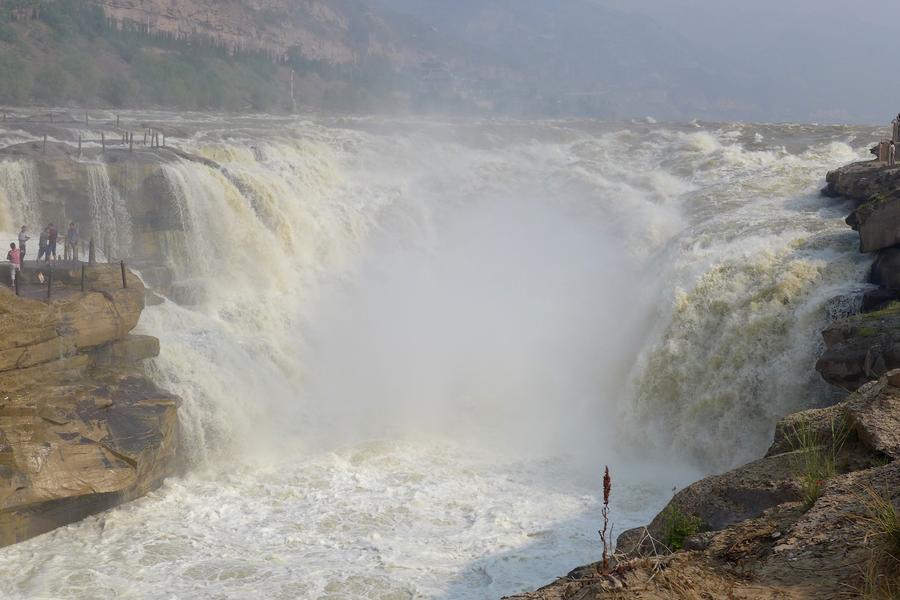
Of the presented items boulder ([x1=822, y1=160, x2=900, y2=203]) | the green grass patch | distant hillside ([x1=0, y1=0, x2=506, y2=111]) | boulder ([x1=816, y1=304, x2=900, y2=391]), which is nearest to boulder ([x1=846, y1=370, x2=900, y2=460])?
the green grass patch

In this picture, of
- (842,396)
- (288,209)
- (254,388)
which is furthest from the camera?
(288,209)

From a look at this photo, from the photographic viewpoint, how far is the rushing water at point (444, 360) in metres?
11.0

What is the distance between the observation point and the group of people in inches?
540

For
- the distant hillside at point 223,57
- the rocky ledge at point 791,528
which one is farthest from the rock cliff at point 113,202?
the distant hillside at point 223,57

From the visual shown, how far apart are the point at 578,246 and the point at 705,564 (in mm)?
18419

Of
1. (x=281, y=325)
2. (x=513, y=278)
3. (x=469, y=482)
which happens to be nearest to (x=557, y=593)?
(x=469, y=482)

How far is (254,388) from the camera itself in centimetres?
1602

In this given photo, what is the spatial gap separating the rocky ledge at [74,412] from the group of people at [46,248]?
19.2 inches

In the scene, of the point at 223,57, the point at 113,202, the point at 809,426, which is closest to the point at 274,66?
the point at 223,57

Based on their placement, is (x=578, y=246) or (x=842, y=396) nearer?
(x=842, y=396)

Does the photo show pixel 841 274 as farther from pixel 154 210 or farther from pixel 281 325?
pixel 154 210

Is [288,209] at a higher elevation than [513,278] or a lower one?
higher

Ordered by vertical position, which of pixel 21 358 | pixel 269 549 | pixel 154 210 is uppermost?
pixel 154 210

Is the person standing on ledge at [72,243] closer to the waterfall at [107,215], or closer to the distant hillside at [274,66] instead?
the waterfall at [107,215]
